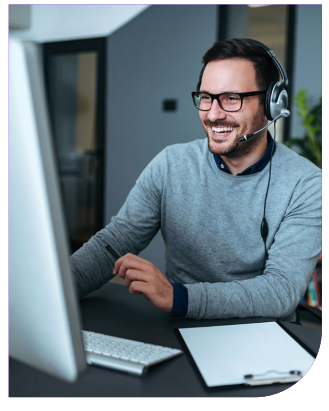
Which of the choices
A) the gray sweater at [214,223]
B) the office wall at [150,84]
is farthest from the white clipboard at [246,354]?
the office wall at [150,84]

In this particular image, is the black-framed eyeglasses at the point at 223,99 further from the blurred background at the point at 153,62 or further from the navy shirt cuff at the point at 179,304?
the navy shirt cuff at the point at 179,304

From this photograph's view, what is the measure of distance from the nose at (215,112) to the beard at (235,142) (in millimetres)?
16

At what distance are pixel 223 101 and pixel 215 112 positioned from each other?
35mm

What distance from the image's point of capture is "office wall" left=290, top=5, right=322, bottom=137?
254 cm

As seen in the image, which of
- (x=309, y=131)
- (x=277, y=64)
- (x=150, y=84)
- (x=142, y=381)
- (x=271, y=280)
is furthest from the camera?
(x=309, y=131)

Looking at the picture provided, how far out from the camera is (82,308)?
86 centimetres

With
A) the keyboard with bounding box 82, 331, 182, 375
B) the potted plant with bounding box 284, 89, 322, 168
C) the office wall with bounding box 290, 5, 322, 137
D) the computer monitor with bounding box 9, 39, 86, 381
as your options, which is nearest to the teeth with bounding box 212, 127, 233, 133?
the keyboard with bounding box 82, 331, 182, 375

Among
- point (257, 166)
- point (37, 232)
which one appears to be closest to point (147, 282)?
point (37, 232)

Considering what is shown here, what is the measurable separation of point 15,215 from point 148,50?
6.61 feet

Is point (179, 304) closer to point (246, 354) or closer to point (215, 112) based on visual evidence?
point (246, 354)

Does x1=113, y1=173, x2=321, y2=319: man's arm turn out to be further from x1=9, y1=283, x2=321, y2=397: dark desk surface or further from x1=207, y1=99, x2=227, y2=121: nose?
x1=207, y1=99, x2=227, y2=121: nose

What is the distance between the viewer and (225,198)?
1.16 m

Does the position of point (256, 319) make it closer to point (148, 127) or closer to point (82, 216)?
point (148, 127)
